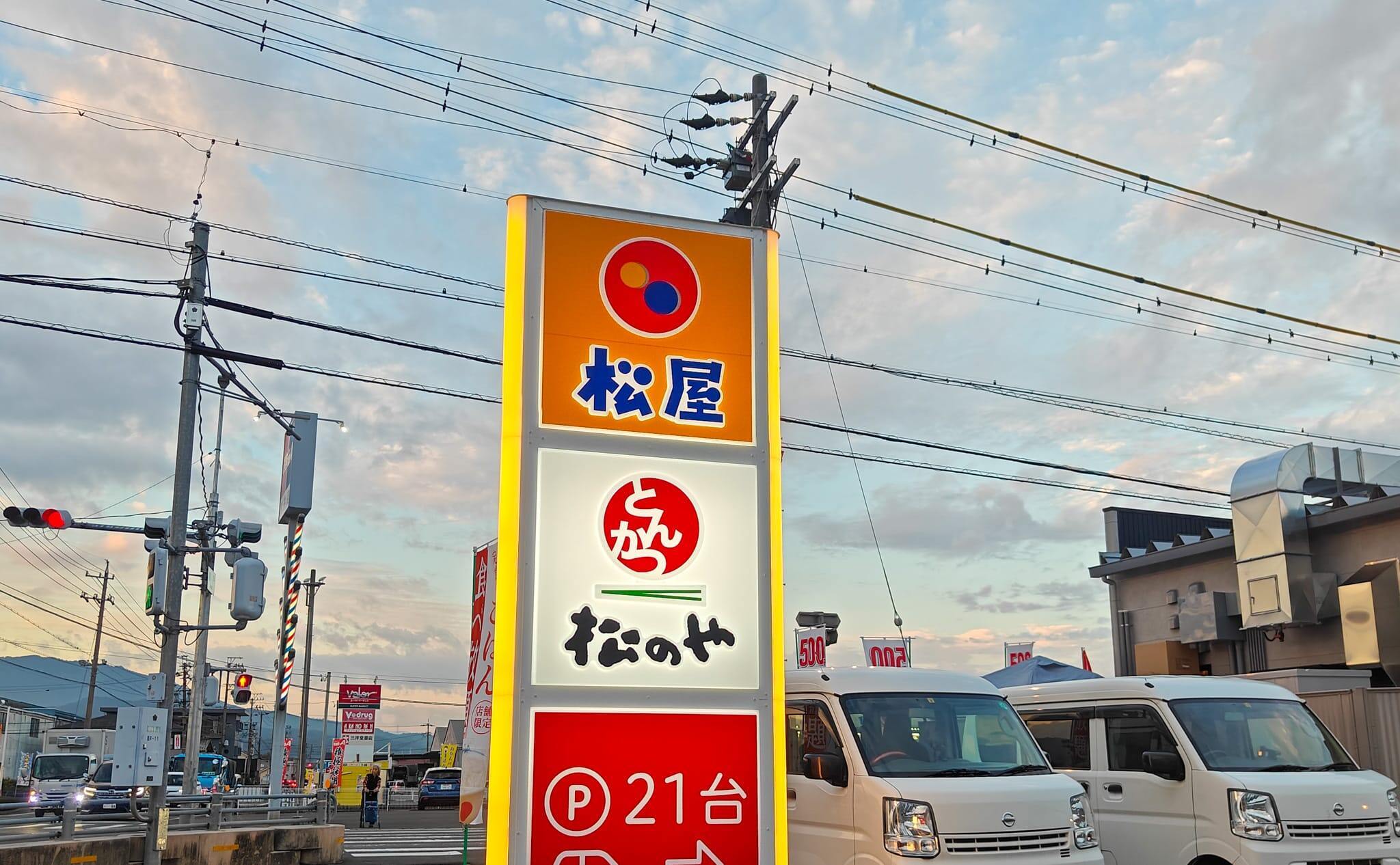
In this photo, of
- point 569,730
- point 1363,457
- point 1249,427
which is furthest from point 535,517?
point 1249,427

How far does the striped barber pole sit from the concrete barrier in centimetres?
226

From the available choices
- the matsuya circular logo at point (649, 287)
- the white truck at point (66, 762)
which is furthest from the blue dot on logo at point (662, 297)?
the white truck at point (66, 762)

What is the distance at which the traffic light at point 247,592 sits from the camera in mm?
17141

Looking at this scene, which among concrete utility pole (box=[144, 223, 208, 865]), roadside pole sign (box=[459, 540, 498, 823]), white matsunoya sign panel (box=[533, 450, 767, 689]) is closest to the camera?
white matsunoya sign panel (box=[533, 450, 767, 689])

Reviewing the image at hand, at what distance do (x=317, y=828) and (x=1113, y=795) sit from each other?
568 inches

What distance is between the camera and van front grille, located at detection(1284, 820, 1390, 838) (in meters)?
10.1

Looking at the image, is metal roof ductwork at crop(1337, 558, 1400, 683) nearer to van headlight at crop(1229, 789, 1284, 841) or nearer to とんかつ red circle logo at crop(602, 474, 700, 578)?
van headlight at crop(1229, 789, 1284, 841)

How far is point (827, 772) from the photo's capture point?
9820 millimetres

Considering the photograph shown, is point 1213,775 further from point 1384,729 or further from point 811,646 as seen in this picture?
point 811,646

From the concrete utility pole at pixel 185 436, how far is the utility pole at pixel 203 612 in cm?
54

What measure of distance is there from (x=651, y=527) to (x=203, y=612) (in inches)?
1089

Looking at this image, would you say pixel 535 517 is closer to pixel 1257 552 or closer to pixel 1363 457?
pixel 1257 552

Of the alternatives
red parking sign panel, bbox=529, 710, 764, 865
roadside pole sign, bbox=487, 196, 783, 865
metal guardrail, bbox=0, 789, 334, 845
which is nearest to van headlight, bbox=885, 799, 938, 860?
roadside pole sign, bbox=487, 196, 783, 865

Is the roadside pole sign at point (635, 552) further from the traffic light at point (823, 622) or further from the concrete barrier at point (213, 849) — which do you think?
the traffic light at point (823, 622)
